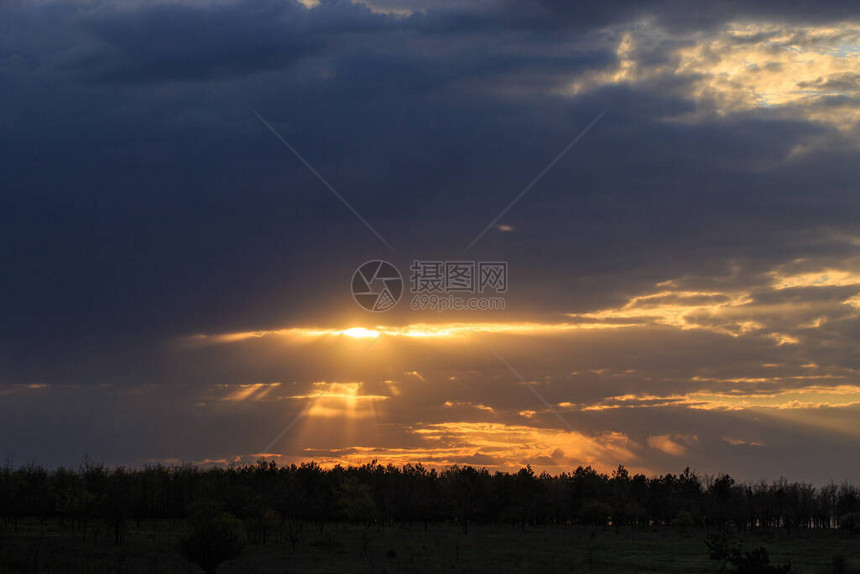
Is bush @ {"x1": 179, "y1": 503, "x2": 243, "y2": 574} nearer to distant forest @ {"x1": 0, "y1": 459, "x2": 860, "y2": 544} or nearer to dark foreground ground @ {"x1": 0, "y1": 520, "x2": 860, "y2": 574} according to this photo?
dark foreground ground @ {"x1": 0, "y1": 520, "x2": 860, "y2": 574}

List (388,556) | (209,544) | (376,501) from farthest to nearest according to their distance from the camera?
(376,501), (388,556), (209,544)

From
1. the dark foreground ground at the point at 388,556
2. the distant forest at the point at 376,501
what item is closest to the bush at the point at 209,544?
the dark foreground ground at the point at 388,556

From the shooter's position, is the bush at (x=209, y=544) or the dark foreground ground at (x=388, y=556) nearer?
the bush at (x=209, y=544)

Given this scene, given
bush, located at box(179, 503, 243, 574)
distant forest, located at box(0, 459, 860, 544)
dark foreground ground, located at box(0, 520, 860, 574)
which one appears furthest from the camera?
distant forest, located at box(0, 459, 860, 544)

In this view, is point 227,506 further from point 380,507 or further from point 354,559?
point 380,507

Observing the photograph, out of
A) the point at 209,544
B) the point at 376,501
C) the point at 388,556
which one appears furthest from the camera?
the point at 376,501

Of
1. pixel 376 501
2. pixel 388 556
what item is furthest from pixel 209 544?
pixel 376 501

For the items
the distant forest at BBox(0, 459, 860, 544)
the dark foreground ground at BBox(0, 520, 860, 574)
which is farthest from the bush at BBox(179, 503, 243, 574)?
the distant forest at BBox(0, 459, 860, 544)

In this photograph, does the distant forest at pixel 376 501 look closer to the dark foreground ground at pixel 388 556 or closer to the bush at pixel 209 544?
the dark foreground ground at pixel 388 556

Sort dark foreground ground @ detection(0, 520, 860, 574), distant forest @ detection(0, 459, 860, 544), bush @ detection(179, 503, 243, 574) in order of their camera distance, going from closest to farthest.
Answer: bush @ detection(179, 503, 243, 574)
dark foreground ground @ detection(0, 520, 860, 574)
distant forest @ detection(0, 459, 860, 544)

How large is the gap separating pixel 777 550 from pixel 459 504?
77.1 metres

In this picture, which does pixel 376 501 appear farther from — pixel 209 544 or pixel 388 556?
pixel 209 544

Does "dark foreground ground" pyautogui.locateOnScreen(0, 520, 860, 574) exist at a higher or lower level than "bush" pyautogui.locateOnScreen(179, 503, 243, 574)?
lower

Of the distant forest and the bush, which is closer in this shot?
the bush
